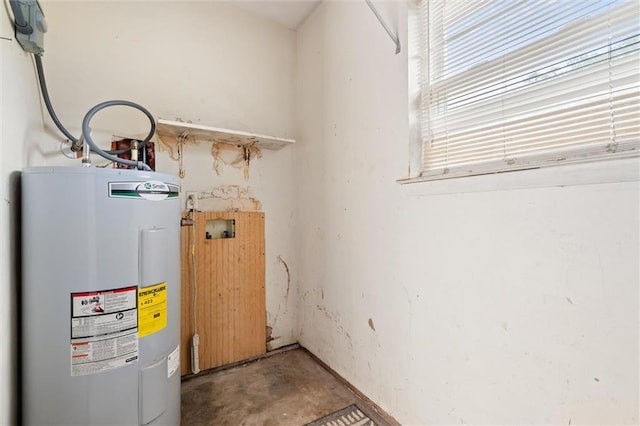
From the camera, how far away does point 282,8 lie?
2.28m

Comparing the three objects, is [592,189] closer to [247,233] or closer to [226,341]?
[247,233]

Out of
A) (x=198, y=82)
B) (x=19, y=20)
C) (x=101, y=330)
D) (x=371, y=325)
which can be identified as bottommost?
(x=371, y=325)

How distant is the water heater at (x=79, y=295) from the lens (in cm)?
105

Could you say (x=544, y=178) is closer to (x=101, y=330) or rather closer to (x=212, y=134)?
(x=101, y=330)

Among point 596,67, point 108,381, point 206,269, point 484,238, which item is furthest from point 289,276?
point 596,67

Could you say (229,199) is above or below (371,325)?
above

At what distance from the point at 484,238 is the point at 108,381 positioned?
156 cm

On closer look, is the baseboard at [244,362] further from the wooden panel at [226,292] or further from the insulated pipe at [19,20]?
the insulated pipe at [19,20]

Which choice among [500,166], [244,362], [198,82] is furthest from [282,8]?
[244,362]

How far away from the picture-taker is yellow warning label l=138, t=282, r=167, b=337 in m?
1.16

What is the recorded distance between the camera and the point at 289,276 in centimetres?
248

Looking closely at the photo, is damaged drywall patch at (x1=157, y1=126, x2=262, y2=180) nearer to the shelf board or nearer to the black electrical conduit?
the shelf board

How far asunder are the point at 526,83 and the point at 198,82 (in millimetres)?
1995

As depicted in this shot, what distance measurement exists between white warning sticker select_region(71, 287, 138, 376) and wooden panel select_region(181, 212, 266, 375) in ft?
2.98
